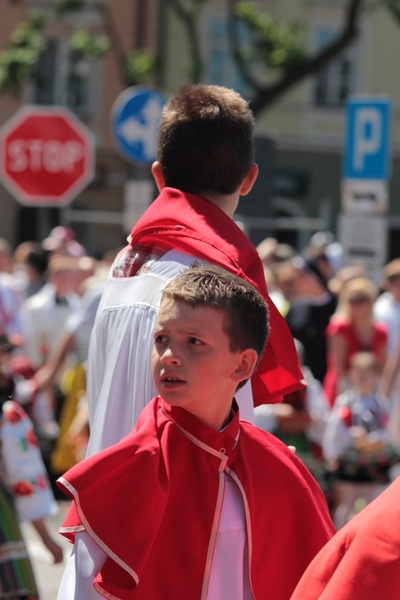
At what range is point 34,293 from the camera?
47.4ft

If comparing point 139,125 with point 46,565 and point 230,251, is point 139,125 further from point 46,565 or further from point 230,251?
point 230,251

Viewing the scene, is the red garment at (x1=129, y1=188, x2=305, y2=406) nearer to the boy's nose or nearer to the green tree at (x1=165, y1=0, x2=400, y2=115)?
the boy's nose

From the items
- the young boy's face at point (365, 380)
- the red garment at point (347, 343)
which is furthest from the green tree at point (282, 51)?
the young boy's face at point (365, 380)

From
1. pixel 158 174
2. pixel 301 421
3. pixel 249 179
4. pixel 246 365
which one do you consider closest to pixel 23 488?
pixel 158 174

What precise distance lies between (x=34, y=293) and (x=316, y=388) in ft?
17.8

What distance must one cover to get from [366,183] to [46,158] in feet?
16.4

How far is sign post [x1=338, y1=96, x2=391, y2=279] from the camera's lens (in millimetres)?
11836

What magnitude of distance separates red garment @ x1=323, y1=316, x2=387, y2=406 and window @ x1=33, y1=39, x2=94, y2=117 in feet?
83.8

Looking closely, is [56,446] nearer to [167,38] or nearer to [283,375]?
[283,375]

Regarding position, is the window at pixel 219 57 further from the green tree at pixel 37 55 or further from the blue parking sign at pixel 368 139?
the blue parking sign at pixel 368 139

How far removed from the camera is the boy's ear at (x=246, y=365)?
317 cm

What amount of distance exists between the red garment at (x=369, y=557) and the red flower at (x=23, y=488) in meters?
3.36

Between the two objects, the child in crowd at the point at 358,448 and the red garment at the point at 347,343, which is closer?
the child in crowd at the point at 358,448

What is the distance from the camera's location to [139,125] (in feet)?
45.0
